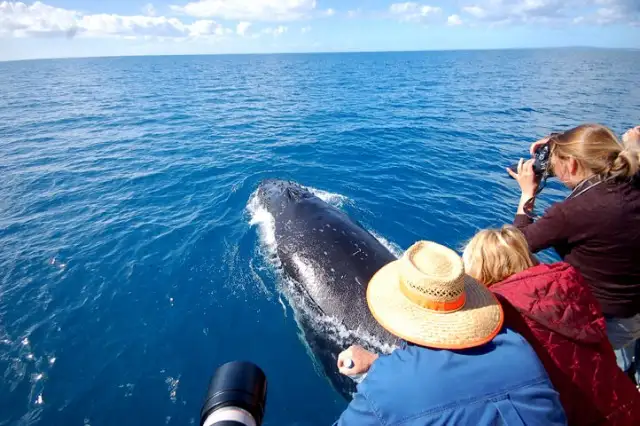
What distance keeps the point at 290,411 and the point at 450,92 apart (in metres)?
47.2

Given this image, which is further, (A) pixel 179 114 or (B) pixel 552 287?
(A) pixel 179 114

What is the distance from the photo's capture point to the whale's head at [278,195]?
1237cm

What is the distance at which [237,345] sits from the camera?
873cm

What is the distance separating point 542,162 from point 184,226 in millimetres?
12199

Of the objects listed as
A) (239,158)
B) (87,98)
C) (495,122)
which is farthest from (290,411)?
(87,98)

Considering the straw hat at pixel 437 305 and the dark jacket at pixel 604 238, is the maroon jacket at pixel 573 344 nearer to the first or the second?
the straw hat at pixel 437 305

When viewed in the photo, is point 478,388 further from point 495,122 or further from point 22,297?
point 495,122

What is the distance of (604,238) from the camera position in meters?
4.05

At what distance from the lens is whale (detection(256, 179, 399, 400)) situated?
7402 mm

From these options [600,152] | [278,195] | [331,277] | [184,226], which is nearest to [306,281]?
[331,277]

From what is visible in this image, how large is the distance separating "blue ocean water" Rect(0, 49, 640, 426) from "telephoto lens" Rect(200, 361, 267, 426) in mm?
4537

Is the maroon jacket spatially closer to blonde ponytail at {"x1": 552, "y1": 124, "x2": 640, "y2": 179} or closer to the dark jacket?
the dark jacket

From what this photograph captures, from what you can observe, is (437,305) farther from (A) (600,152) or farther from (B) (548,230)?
(A) (600,152)

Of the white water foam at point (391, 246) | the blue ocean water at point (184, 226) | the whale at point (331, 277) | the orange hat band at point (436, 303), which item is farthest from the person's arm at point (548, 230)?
the white water foam at point (391, 246)
